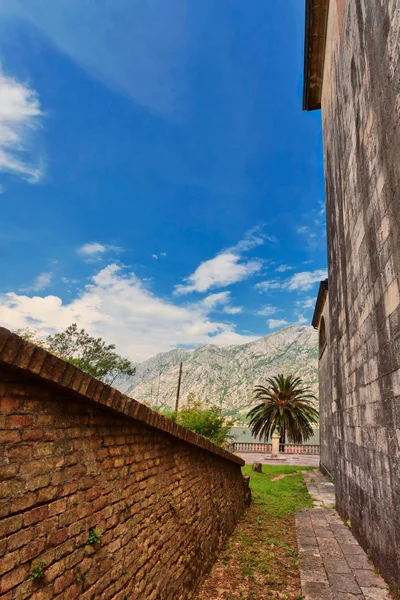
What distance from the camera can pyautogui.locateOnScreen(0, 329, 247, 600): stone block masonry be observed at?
2.01 meters

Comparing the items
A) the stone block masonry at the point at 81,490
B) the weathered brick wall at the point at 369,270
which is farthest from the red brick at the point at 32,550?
the weathered brick wall at the point at 369,270

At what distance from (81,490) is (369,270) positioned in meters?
5.31

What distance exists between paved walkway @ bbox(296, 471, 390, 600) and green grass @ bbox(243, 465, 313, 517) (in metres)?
0.96

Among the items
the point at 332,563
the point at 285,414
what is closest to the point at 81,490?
the point at 332,563

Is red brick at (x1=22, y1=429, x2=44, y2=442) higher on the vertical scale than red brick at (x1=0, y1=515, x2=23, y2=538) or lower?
higher

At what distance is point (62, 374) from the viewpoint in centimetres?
228

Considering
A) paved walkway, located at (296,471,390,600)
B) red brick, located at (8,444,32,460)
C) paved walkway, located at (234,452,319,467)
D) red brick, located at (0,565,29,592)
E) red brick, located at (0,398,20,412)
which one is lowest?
paved walkway, located at (296,471,390,600)

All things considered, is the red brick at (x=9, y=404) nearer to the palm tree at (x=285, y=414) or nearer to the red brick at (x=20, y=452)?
the red brick at (x=20, y=452)

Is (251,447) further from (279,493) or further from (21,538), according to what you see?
(21,538)

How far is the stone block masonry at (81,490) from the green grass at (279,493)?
253 inches

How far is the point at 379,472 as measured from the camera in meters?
5.47

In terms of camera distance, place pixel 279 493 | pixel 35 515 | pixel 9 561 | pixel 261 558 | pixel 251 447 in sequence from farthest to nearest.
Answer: pixel 251 447, pixel 279 493, pixel 261 558, pixel 35 515, pixel 9 561

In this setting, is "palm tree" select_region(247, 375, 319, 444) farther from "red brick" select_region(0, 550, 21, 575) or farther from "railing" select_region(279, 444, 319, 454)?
"red brick" select_region(0, 550, 21, 575)

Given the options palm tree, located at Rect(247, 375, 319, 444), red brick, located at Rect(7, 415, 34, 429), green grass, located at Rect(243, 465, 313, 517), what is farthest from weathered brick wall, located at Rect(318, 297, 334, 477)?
red brick, located at Rect(7, 415, 34, 429)
